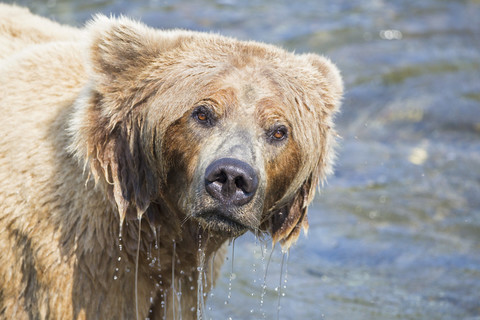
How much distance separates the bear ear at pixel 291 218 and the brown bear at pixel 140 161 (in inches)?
0.5

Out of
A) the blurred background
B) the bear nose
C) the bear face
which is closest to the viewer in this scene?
the bear nose

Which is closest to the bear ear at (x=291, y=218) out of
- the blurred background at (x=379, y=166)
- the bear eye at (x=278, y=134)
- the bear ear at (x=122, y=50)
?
the blurred background at (x=379, y=166)

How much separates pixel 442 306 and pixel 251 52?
385 cm

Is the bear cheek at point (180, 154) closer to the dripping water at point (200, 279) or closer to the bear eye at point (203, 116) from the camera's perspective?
the bear eye at point (203, 116)

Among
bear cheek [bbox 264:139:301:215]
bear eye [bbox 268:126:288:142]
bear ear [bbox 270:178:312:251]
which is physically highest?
bear eye [bbox 268:126:288:142]

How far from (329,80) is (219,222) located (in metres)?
1.31

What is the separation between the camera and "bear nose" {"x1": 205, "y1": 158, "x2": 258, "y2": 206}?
3.95 meters

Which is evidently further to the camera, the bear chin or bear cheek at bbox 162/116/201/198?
bear cheek at bbox 162/116/201/198

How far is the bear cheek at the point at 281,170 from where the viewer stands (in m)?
4.44

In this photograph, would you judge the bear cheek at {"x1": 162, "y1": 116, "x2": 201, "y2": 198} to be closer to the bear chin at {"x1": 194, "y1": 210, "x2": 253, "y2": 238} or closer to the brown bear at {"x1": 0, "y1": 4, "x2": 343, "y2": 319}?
the brown bear at {"x1": 0, "y1": 4, "x2": 343, "y2": 319}

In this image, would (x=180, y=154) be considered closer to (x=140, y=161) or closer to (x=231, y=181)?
(x=140, y=161)

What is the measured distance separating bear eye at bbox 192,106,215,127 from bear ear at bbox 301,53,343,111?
2.81 feet

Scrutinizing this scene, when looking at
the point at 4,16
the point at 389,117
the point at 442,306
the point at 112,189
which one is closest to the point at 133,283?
the point at 112,189

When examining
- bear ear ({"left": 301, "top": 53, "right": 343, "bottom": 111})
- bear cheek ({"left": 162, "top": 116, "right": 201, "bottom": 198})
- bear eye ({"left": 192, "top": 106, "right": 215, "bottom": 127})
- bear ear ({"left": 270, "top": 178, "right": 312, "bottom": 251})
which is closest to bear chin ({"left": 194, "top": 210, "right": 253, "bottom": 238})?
bear cheek ({"left": 162, "top": 116, "right": 201, "bottom": 198})
